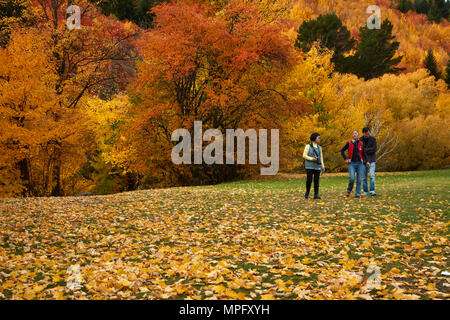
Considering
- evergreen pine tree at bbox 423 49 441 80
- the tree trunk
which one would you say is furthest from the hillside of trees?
evergreen pine tree at bbox 423 49 441 80

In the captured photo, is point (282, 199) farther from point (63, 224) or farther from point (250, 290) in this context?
point (250, 290)

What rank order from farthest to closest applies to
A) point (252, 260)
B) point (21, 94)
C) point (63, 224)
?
point (21, 94), point (63, 224), point (252, 260)

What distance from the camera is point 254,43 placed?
21781mm

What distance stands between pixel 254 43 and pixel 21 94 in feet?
39.3

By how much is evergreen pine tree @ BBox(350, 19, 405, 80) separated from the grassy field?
45767mm

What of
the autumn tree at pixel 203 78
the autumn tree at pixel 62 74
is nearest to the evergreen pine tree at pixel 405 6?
the autumn tree at pixel 203 78

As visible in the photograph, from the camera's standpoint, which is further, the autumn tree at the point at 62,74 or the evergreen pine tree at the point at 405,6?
the evergreen pine tree at the point at 405,6

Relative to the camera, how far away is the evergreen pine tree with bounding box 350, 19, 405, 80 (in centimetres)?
5394

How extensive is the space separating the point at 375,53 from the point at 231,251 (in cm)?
5538

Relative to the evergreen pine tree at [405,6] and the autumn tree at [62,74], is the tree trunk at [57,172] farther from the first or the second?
the evergreen pine tree at [405,6]

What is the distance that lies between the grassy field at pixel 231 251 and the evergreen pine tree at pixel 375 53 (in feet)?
150

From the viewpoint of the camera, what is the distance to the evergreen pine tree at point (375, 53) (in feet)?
177

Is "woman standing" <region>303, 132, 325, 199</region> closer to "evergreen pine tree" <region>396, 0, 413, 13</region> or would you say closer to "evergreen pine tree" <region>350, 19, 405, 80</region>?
"evergreen pine tree" <region>350, 19, 405, 80</region>
